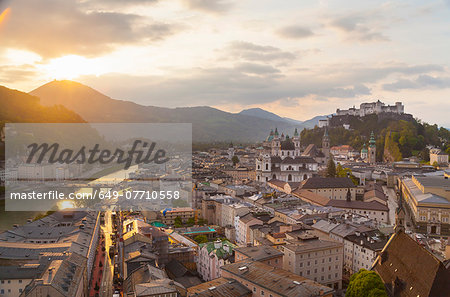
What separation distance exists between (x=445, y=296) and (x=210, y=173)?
104 feet

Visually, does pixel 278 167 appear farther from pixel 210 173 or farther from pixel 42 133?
pixel 42 133

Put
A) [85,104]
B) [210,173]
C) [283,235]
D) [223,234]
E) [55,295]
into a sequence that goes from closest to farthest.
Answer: [55,295], [283,235], [223,234], [210,173], [85,104]

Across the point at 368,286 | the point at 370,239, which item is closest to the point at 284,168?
the point at 370,239

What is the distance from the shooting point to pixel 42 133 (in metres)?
53.3

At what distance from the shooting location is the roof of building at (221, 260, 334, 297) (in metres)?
8.83

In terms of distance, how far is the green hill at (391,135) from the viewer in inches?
1826

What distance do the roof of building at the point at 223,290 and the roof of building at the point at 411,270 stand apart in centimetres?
395

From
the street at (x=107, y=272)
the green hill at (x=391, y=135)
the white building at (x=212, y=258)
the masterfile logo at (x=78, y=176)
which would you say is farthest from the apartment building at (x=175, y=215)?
the green hill at (x=391, y=135)

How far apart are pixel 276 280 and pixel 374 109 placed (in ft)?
179

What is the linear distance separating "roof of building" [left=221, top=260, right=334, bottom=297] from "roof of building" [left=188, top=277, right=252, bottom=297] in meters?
0.25

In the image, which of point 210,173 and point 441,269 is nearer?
point 441,269

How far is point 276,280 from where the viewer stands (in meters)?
9.38

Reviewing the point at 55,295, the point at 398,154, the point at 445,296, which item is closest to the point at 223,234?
the point at 55,295

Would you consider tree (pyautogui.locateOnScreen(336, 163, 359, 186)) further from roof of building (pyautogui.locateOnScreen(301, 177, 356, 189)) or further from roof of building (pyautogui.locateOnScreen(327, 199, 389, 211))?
roof of building (pyautogui.locateOnScreen(327, 199, 389, 211))
